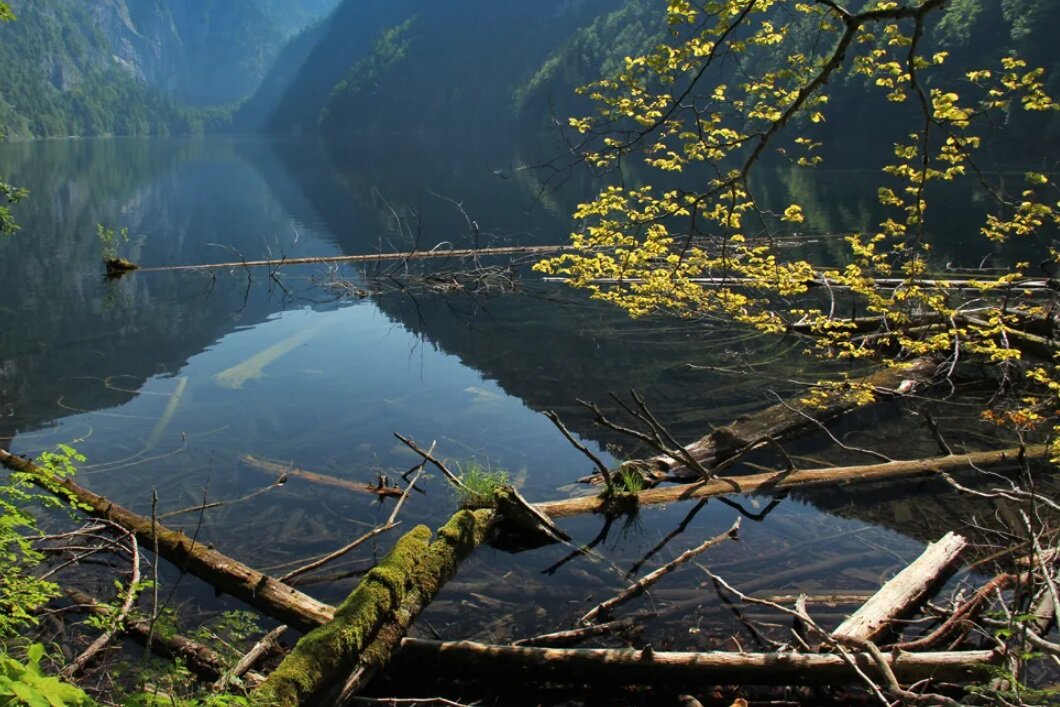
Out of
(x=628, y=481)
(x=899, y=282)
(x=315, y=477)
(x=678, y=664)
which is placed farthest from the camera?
(x=899, y=282)

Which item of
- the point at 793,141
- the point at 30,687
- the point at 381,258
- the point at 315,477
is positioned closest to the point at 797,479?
the point at 793,141

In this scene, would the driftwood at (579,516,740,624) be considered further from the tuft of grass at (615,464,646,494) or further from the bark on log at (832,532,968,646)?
the bark on log at (832,532,968,646)

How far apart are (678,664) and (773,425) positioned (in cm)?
630

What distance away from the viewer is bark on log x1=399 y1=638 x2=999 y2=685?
227 inches

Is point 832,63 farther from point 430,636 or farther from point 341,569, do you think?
point 341,569

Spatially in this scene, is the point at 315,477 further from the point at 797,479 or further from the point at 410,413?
the point at 797,479

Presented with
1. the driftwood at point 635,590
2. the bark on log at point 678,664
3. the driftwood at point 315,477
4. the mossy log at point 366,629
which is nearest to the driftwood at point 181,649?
the mossy log at point 366,629

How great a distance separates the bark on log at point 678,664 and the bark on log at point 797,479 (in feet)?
11.9

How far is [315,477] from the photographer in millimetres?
11500

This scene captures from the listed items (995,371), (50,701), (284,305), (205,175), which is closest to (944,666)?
(50,701)

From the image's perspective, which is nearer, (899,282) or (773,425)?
(773,425)

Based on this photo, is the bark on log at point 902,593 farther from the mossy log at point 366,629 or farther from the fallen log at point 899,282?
the fallen log at point 899,282

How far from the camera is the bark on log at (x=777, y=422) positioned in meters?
11.0

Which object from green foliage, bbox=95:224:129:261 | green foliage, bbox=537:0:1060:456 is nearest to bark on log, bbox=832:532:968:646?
green foliage, bbox=537:0:1060:456
